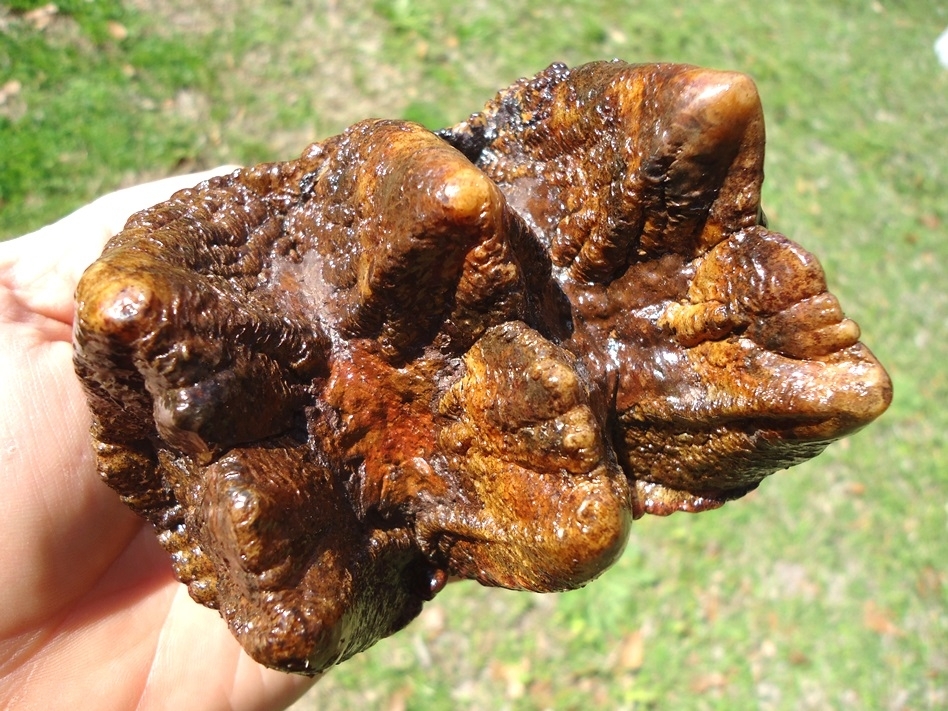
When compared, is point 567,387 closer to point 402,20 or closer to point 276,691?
point 276,691

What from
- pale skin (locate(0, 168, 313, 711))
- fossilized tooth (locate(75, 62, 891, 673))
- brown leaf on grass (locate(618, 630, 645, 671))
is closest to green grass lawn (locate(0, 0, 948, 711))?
brown leaf on grass (locate(618, 630, 645, 671))

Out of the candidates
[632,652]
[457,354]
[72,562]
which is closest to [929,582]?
[632,652]

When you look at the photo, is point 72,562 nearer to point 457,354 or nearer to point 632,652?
point 457,354

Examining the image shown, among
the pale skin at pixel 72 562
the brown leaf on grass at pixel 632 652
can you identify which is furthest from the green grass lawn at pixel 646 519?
the pale skin at pixel 72 562

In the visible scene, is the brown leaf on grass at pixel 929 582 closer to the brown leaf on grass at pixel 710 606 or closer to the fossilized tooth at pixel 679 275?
the brown leaf on grass at pixel 710 606

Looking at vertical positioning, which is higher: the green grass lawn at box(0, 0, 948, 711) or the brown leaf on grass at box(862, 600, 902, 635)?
the green grass lawn at box(0, 0, 948, 711)

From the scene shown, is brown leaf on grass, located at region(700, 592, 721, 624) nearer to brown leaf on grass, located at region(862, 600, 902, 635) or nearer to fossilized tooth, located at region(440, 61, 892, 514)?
brown leaf on grass, located at region(862, 600, 902, 635)
